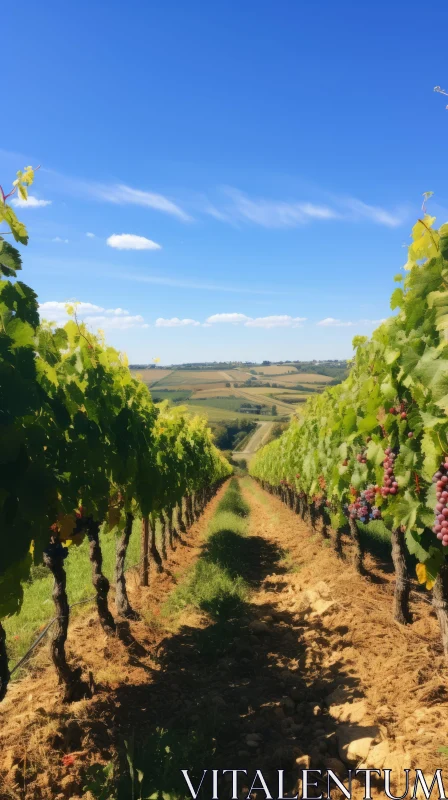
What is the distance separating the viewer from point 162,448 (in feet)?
31.9

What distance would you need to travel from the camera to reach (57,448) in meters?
3.98

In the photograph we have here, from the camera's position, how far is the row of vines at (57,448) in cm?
290

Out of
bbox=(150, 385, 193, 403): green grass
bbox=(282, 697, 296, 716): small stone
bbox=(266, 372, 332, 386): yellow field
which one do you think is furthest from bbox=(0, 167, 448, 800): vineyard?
bbox=(266, 372, 332, 386): yellow field

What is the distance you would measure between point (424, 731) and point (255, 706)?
5.97 feet

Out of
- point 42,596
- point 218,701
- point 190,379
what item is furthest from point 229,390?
point 218,701

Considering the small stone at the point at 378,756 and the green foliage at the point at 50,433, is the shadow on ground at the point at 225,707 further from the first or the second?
the green foliage at the point at 50,433

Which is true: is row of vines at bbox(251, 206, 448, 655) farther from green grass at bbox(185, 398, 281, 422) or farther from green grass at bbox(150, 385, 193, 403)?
green grass at bbox(150, 385, 193, 403)

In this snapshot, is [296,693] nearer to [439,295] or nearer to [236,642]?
[236,642]

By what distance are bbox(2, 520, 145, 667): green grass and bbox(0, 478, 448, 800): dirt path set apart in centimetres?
82

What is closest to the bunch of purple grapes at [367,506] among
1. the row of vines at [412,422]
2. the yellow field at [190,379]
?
the row of vines at [412,422]

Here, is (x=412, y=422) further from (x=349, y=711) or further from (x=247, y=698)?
(x=247, y=698)

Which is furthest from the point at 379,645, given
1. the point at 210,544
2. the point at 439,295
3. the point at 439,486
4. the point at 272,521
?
the point at 272,521

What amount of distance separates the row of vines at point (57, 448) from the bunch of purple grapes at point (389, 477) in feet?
8.72

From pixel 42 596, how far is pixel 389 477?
7799 millimetres
